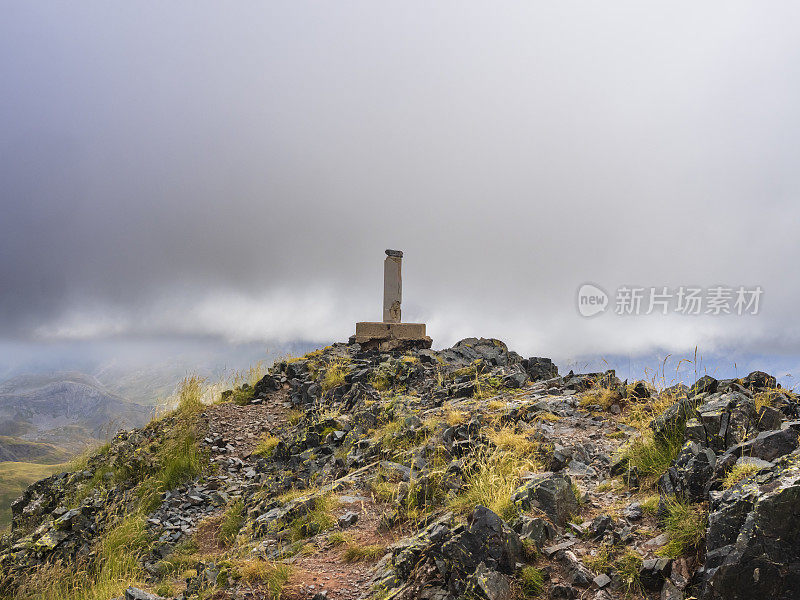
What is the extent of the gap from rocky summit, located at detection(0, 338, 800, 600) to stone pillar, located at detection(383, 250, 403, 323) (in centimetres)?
738

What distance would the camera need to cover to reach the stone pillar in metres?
18.9

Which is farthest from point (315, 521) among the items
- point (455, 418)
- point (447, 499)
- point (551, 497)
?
point (551, 497)

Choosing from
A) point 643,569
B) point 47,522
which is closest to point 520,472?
point 643,569

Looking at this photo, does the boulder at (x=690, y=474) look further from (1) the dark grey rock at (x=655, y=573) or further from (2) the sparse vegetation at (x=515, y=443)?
(2) the sparse vegetation at (x=515, y=443)

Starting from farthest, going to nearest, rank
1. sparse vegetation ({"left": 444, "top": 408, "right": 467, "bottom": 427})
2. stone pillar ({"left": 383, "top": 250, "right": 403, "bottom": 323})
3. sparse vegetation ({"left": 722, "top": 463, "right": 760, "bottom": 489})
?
1. stone pillar ({"left": 383, "top": 250, "right": 403, "bottom": 323})
2. sparse vegetation ({"left": 444, "top": 408, "right": 467, "bottom": 427})
3. sparse vegetation ({"left": 722, "top": 463, "right": 760, "bottom": 489})

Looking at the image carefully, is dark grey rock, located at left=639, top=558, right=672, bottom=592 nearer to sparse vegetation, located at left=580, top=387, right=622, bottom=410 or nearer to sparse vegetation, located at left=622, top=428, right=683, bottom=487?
sparse vegetation, located at left=622, top=428, right=683, bottom=487

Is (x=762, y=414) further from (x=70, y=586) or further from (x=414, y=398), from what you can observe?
(x=70, y=586)

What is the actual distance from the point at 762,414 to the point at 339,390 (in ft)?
29.6

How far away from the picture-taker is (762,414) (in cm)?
425

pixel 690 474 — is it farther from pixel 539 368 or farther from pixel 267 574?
pixel 539 368

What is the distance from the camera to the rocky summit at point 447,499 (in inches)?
130

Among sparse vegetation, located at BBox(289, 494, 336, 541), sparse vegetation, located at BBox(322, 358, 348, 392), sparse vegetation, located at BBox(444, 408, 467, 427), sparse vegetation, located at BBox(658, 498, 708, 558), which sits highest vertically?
sparse vegetation, located at BBox(658, 498, 708, 558)

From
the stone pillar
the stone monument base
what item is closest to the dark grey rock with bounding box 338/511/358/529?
the stone monument base

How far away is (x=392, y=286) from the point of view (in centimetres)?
1894
